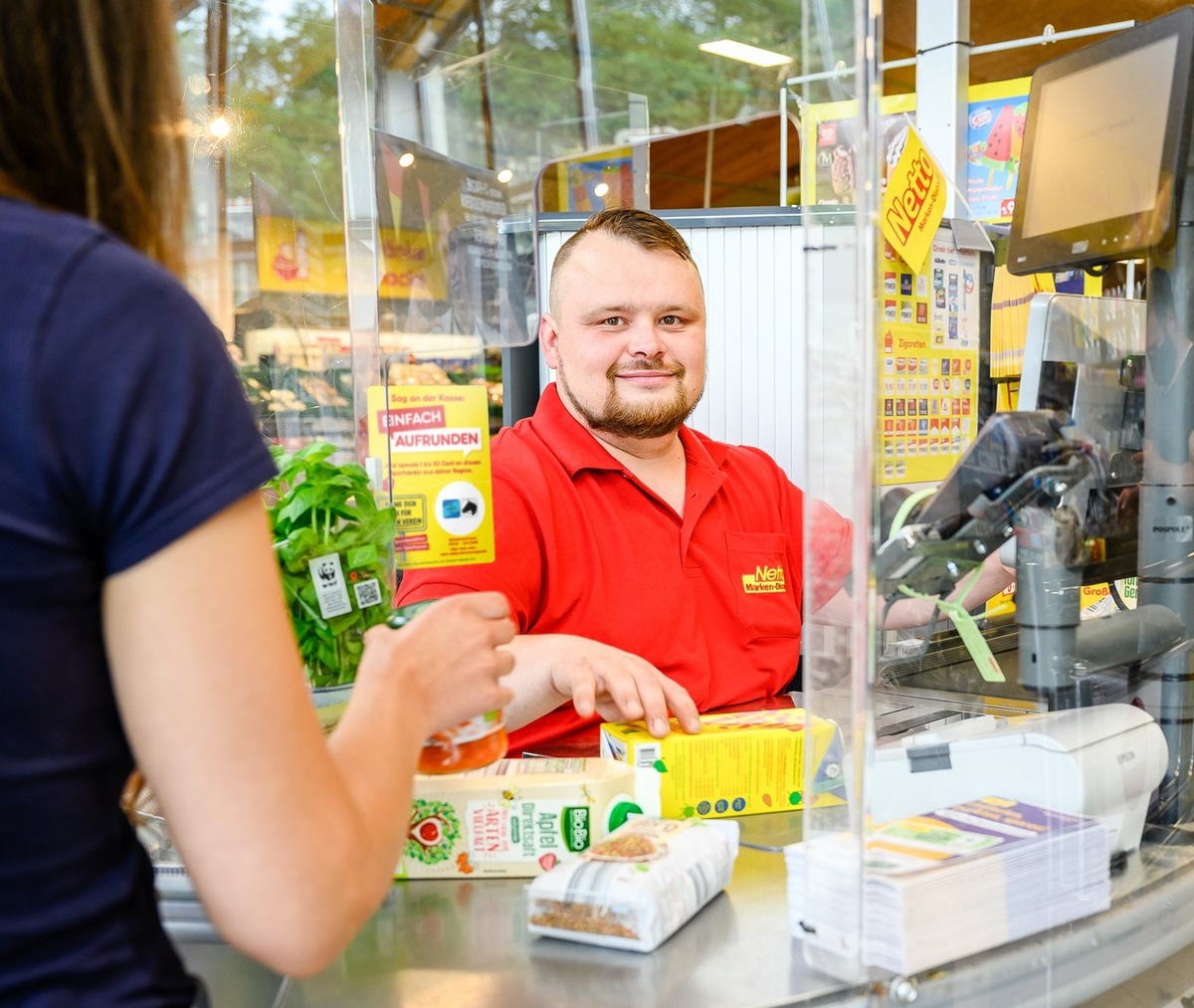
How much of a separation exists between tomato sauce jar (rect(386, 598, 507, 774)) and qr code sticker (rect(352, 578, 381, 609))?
30 centimetres

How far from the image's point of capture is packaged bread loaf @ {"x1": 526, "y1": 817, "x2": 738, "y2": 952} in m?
1.01

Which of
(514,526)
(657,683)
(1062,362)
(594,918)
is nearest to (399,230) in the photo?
(514,526)

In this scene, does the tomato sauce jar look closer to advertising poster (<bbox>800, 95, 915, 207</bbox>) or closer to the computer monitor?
advertising poster (<bbox>800, 95, 915, 207</bbox>)

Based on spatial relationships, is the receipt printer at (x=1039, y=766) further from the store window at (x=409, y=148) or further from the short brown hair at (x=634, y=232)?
the short brown hair at (x=634, y=232)

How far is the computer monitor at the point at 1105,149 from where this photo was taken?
1.35 metres

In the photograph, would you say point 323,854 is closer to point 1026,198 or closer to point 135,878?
point 135,878

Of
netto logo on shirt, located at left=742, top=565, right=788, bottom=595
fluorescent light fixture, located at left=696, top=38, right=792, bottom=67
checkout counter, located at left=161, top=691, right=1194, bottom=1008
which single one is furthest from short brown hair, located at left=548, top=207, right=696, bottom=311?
checkout counter, located at left=161, top=691, right=1194, bottom=1008

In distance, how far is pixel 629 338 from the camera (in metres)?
2.22

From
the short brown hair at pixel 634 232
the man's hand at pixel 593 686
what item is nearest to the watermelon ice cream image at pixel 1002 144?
the short brown hair at pixel 634 232

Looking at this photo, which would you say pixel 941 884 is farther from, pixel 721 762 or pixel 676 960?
pixel 721 762

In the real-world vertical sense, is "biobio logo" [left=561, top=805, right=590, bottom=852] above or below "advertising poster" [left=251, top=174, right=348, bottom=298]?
below

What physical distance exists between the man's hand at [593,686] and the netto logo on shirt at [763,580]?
1.89 feet

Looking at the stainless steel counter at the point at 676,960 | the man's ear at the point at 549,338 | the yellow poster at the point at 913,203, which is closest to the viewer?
the stainless steel counter at the point at 676,960

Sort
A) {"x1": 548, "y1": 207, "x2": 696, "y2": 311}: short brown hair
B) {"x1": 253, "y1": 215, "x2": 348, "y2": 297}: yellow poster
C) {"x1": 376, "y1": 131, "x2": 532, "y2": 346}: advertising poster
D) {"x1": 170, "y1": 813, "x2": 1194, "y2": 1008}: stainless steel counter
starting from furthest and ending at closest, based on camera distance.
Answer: {"x1": 548, "y1": 207, "x2": 696, "y2": 311}: short brown hair
{"x1": 253, "y1": 215, "x2": 348, "y2": 297}: yellow poster
{"x1": 376, "y1": 131, "x2": 532, "y2": 346}: advertising poster
{"x1": 170, "y1": 813, "x2": 1194, "y2": 1008}: stainless steel counter
